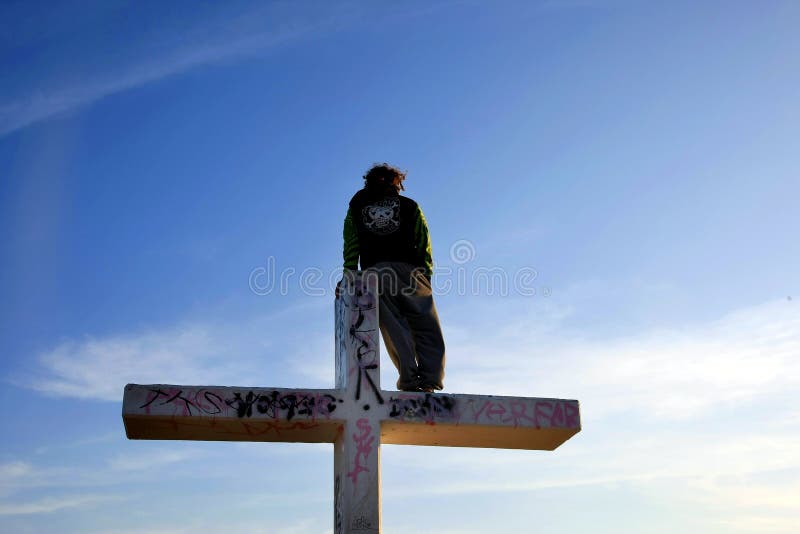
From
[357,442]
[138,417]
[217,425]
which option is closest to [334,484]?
[357,442]

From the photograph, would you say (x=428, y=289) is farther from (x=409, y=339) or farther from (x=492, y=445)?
(x=492, y=445)

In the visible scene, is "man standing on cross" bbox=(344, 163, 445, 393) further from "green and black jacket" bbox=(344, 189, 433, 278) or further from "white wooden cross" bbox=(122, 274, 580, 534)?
"white wooden cross" bbox=(122, 274, 580, 534)

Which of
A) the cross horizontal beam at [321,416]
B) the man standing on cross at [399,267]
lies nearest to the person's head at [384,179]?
the man standing on cross at [399,267]

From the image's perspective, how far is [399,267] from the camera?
796 cm

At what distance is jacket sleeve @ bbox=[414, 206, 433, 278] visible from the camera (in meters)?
8.14

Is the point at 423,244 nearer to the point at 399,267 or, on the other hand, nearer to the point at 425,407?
the point at 399,267

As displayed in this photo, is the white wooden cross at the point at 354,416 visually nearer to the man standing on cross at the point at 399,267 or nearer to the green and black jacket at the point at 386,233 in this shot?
the man standing on cross at the point at 399,267

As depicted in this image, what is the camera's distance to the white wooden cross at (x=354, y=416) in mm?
6988

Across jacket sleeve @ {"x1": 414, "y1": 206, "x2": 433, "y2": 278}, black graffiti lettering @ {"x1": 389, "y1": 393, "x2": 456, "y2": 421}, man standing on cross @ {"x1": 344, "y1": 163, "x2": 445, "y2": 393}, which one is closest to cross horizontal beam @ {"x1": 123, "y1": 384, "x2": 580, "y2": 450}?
black graffiti lettering @ {"x1": 389, "y1": 393, "x2": 456, "y2": 421}

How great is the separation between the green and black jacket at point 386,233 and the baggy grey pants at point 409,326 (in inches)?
5.4

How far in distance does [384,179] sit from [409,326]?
1278 millimetres

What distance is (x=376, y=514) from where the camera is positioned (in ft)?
22.5

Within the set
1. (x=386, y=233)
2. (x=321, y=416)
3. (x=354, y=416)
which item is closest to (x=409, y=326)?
(x=386, y=233)

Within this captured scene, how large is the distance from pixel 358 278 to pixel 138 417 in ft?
6.27
